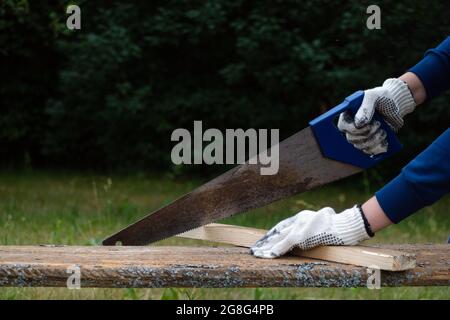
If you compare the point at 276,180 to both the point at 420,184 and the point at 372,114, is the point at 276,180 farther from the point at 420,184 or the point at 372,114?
the point at 420,184

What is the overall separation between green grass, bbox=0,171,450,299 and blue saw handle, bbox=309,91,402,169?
0.86 metres

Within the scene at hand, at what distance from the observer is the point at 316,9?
27.6 feet

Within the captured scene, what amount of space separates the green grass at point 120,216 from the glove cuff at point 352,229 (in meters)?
0.89

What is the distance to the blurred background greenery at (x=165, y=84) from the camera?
7910 millimetres

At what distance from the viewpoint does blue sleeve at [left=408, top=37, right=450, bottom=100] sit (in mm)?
2611

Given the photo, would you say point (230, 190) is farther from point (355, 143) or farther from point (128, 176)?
point (128, 176)

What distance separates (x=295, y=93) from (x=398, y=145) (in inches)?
260

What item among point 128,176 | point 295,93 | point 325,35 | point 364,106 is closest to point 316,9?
point 325,35

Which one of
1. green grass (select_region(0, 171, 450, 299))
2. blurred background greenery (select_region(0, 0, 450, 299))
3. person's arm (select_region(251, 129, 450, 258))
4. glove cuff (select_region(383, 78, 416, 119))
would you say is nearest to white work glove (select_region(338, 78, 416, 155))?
glove cuff (select_region(383, 78, 416, 119))

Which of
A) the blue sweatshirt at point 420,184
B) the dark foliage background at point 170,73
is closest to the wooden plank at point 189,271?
the blue sweatshirt at point 420,184

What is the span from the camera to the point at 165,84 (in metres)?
9.64

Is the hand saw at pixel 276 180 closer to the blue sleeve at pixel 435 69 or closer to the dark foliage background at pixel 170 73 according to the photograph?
the blue sleeve at pixel 435 69

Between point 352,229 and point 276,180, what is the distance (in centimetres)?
47

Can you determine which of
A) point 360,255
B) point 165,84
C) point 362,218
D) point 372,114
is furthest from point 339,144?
point 165,84
